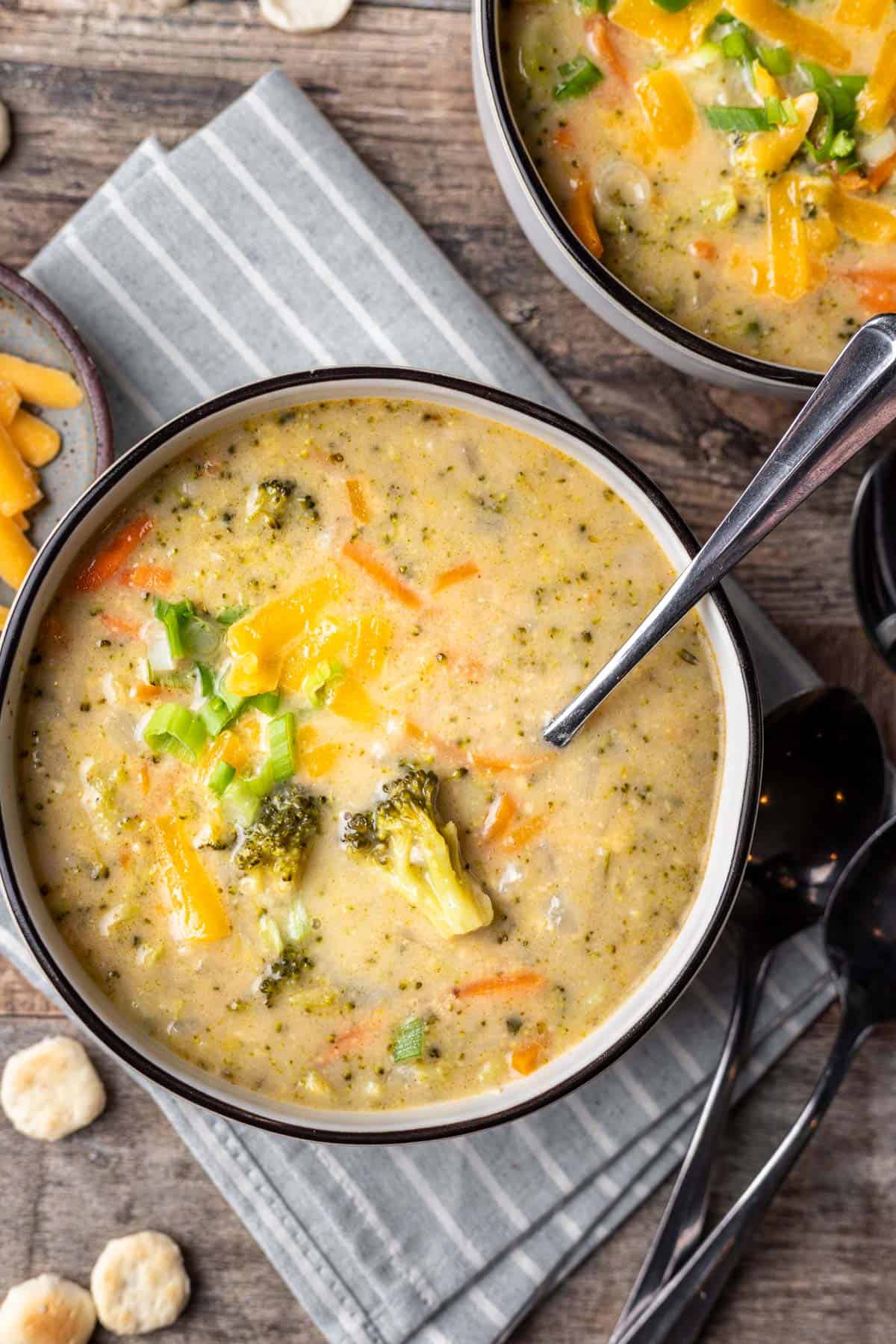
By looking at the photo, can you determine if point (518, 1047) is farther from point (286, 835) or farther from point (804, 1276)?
point (804, 1276)

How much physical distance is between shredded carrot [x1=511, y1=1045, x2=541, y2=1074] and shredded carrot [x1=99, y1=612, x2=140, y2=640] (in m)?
0.98

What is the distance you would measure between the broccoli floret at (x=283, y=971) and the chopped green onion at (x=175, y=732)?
37 cm

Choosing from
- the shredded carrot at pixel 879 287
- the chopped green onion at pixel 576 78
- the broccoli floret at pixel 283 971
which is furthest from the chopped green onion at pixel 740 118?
the broccoli floret at pixel 283 971

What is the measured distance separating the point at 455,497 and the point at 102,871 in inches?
34.9

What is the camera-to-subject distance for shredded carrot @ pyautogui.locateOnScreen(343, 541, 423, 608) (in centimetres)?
199

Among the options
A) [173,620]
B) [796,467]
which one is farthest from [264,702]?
[796,467]

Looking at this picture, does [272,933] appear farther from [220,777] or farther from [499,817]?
[499,817]

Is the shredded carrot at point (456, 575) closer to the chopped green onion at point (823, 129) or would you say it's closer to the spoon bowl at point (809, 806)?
the spoon bowl at point (809, 806)

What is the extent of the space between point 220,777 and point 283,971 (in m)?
0.35

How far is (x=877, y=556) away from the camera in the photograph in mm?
2496

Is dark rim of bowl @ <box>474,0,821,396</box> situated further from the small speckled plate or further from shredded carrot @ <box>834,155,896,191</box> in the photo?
the small speckled plate

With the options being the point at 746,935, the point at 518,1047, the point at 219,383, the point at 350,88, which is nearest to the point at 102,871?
the point at 518,1047

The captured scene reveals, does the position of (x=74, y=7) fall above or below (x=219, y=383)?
above

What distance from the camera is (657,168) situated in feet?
7.21
